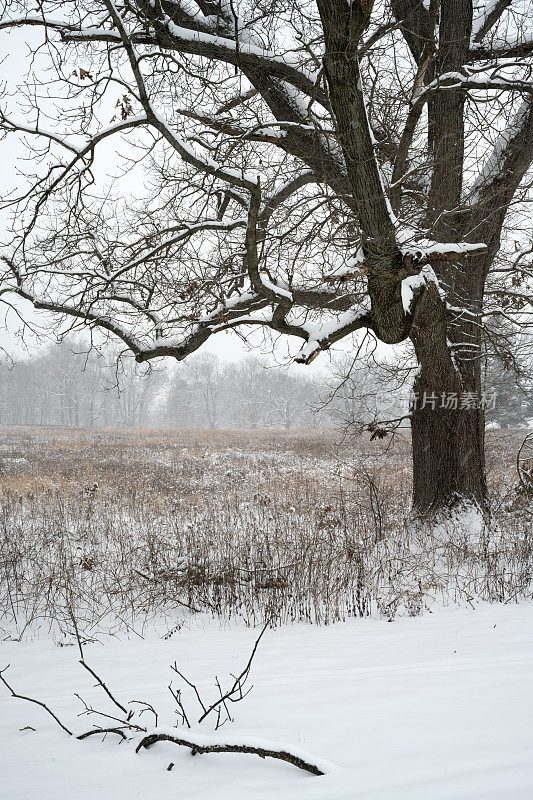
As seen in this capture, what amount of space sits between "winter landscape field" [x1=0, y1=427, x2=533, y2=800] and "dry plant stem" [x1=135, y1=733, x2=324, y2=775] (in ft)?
0.07

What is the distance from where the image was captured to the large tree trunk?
22.1 feet

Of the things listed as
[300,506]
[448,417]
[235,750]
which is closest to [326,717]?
[235,750]

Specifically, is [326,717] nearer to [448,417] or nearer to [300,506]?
[448,417]

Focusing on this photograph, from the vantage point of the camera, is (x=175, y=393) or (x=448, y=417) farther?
(x=175, y=393)

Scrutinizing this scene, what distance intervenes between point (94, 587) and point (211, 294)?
13.3ft

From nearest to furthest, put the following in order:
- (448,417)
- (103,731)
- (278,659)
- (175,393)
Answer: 1. (103,731)
2. (278,659)
3. (448,417)
4. (175,393)

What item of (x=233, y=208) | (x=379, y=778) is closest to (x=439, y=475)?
(x=233, y=208)

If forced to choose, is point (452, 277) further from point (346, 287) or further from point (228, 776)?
point (228, 776)

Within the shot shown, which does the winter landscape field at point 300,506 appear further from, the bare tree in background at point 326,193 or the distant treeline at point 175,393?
the distant treeline at point 175,393

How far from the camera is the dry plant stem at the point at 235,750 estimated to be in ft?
5.51

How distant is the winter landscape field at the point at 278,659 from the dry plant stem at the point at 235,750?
0.07 feet

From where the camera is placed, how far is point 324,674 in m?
2.93

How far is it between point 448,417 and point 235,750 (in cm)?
586

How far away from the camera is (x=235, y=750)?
Answer: 176 cm
